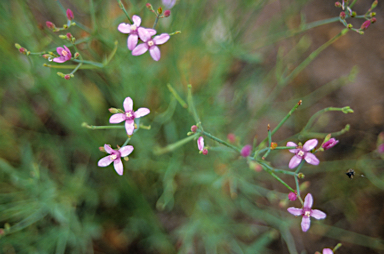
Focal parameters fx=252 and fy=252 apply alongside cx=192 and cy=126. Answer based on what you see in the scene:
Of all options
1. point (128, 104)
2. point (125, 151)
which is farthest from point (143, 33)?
point (125, 151)

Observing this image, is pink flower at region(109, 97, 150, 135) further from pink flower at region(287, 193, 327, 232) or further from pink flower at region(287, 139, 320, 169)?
pink flower at region(287, 193, 327, 232)

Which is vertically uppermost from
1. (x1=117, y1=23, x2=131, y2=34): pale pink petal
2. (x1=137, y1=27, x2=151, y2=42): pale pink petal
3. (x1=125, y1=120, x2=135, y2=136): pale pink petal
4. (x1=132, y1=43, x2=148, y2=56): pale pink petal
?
(x1=117, y1=23, x2=131, y2=34): pale pink petal

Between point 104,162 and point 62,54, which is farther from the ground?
point 62,54

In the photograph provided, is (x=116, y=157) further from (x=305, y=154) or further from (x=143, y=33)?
(x=305, y=154)

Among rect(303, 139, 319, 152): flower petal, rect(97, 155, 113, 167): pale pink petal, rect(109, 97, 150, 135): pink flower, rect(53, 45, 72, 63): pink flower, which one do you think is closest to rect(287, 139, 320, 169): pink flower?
rect(303, 139, 319, 152): flower petal

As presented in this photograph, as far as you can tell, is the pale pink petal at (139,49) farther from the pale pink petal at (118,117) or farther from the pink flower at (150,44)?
the pale pink petal at (118,117)

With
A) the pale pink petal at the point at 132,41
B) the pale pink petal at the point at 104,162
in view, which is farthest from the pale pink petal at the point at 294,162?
the pale pink petal at the point at 132,41
